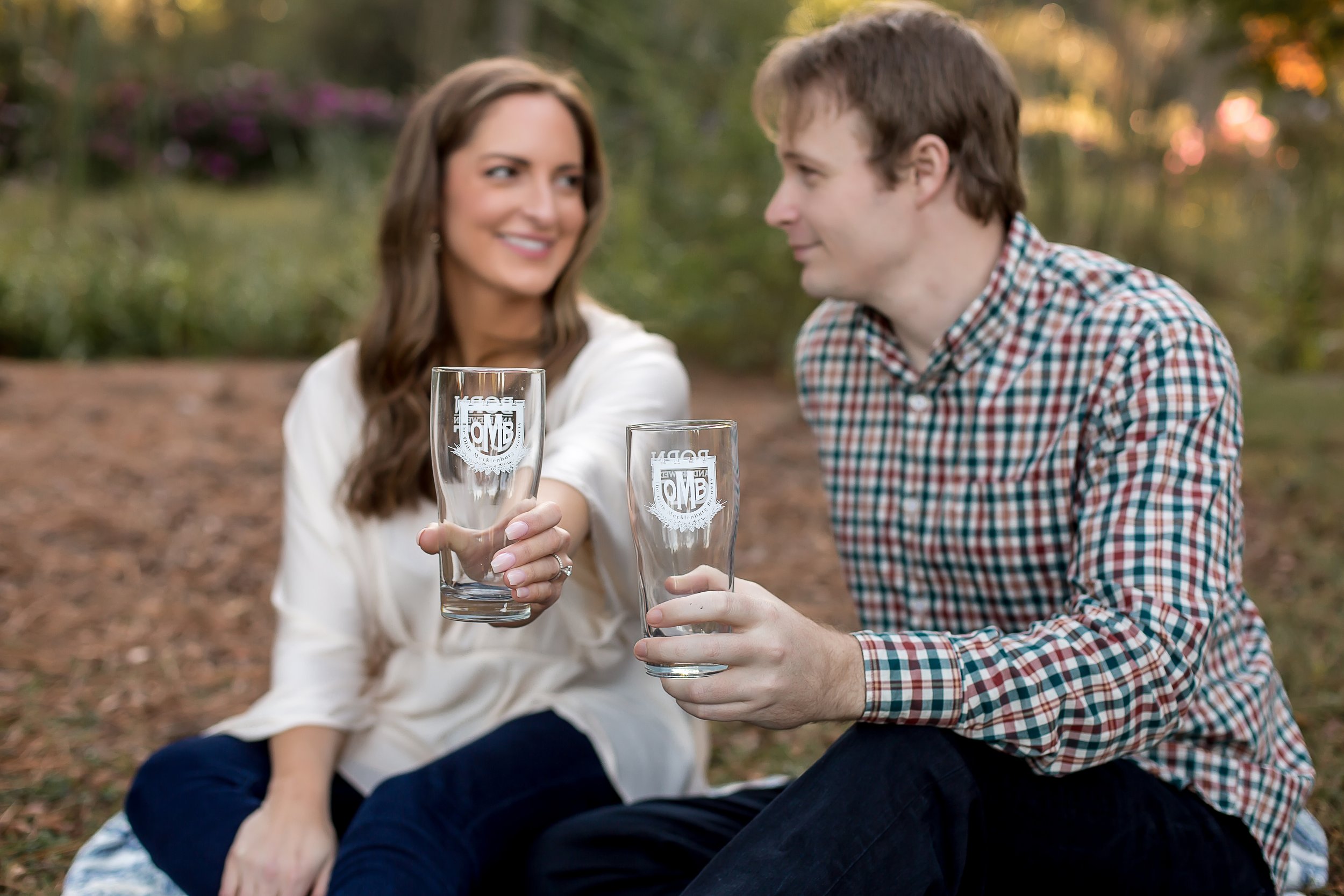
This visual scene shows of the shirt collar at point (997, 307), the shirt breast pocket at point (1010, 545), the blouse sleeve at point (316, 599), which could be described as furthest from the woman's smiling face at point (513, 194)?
the shirt breast pocket at point (1010, 545)

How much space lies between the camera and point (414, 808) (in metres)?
1.97

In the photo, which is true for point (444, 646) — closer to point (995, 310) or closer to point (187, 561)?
point (995, 310)

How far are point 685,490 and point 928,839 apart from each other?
0.60m

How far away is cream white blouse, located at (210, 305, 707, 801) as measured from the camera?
224cm

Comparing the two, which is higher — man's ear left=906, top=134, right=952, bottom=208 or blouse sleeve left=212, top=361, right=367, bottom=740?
man's ear left=906, top=134, right=952, bottom=208

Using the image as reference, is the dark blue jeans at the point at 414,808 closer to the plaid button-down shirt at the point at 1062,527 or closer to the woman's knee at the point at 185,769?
the woman's knee at the point at 185,769

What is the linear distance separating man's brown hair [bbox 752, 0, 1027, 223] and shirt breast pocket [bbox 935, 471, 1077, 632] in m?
0.53

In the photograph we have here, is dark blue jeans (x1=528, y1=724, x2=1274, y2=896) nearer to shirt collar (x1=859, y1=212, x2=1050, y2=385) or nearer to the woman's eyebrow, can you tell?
shirt collar (x1=859, y1=212, x2=1050, y2=385)

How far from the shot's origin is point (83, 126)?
22.9 ft

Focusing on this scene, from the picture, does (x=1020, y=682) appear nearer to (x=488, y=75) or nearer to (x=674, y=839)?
(x=674, y=839)

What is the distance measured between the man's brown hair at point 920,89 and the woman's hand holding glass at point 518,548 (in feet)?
3.33

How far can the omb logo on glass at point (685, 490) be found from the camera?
4.46 ft

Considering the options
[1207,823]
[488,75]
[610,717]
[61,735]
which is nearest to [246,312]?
[61,735]

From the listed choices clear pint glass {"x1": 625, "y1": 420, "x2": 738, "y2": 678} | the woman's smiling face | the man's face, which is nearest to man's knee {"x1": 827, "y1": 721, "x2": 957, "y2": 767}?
clear pint glass {"x1": 625, "y1": 420, "x2": 738, "y2": 678}
